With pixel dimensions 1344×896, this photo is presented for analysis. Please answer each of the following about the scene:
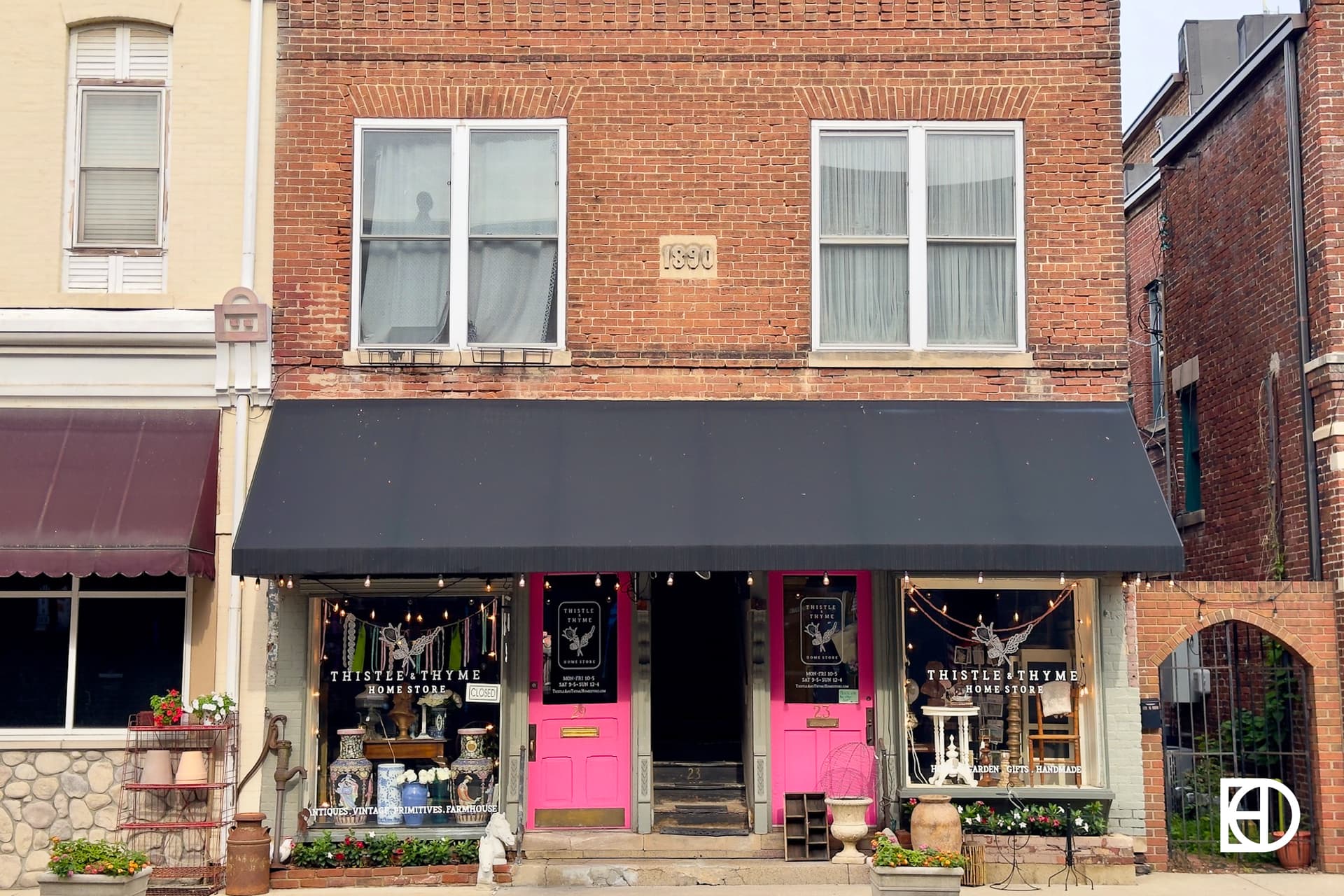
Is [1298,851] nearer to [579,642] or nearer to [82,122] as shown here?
[579,642]

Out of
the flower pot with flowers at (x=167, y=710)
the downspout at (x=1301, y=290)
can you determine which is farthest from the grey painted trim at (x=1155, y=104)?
the flower pot with flowers at (x=167, y=710)

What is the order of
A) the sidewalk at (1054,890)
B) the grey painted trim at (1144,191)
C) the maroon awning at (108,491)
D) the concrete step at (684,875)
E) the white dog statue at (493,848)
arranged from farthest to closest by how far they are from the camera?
the grey painted trim at (1144,191) < the concrete step at (684,875) < the white dog statue at (493,848) < the maroon awning at (108,491) < the sidewalk at (1054,890)

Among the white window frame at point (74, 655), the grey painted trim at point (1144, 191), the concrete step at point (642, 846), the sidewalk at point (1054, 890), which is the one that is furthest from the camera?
the grey painted trim at point (1144, 191)

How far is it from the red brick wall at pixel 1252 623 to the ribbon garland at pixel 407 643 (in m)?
6.19

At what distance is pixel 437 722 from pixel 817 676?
3584 mm

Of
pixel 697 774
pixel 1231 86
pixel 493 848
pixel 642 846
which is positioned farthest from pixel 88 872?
pixel 1231 86

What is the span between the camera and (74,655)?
1305 cm

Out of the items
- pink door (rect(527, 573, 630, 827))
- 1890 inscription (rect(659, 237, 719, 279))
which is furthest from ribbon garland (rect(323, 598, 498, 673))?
1890 inscription (rect(659, 237, 719, 279))

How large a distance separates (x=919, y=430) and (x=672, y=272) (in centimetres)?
278

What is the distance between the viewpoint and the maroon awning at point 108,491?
1228 centimetres

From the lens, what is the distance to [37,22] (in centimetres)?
1366

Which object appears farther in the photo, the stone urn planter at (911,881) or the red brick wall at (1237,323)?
the red brick wall at (1237,323)

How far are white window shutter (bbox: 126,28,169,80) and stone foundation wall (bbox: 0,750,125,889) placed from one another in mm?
6375

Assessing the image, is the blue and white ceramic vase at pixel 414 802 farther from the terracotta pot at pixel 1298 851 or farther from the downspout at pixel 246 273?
the terracotta pot at pixel 1298 851
